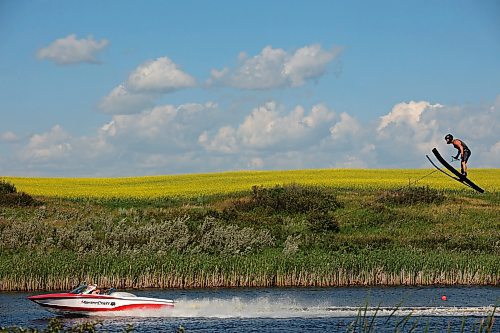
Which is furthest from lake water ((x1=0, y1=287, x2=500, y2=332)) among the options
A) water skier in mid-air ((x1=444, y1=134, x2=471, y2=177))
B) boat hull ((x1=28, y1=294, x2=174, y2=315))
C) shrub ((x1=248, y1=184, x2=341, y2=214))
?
shrub ((x1=248, y1=184, x2=341, y2=214))

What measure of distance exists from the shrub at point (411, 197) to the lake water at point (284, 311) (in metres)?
21.1

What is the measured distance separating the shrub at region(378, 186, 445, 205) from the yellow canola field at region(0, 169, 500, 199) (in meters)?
5.52

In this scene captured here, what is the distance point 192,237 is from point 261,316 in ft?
51.0

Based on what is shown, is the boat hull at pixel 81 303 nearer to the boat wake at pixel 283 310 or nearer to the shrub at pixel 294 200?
the boat wake at pixel 283 310

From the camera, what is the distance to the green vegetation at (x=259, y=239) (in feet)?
118

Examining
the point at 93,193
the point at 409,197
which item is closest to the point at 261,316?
the point at 409,197

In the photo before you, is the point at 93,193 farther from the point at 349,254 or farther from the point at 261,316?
the point at 261,316

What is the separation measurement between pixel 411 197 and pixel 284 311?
2897 centimetres

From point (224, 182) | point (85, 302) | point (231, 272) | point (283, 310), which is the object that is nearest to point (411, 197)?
point (224, 182)

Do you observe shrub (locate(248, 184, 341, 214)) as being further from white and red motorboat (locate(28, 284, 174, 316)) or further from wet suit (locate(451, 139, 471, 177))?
wet suit (locate(451, 139, 471, 177))

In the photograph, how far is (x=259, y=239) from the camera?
145 feet

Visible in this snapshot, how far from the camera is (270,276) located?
36.2 meters

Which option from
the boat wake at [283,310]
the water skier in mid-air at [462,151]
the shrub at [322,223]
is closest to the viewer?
the water skier in mid-air at [462,151]

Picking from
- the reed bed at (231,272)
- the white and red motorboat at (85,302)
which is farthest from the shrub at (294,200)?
the white and red motorboat at (85,302)
